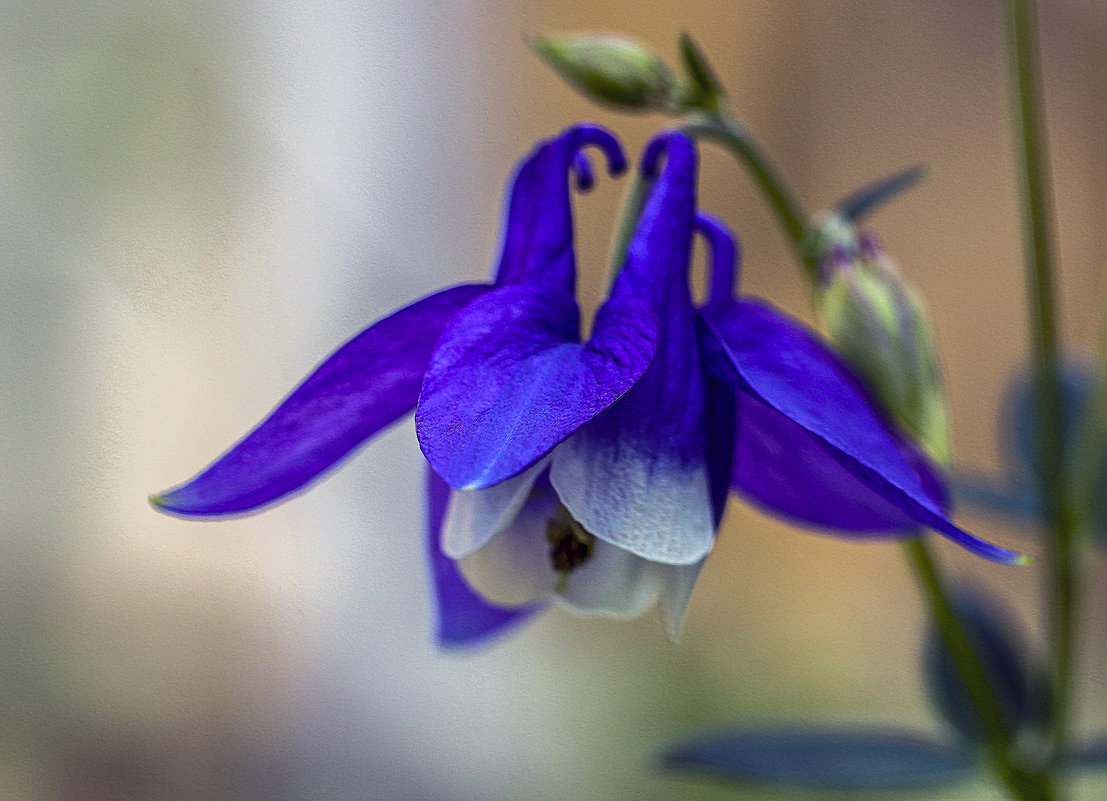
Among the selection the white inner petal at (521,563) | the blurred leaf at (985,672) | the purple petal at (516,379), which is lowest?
the blurred leaf at (985,672)

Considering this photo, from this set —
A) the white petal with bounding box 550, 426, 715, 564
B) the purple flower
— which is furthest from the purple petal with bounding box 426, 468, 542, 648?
the white petal with bounding box 550, 426, 715, 564

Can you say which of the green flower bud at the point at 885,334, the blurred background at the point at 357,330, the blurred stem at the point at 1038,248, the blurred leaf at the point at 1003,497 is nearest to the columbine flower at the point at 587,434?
the green flower bud at the point at 885,334

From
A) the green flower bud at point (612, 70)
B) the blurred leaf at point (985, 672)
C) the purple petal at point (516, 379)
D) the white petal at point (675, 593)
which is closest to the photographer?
the purple petal at point (516, 379)

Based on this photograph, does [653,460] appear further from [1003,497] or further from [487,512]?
[1003,497]

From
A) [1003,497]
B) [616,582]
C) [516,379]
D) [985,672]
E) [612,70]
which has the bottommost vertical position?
[985,672]

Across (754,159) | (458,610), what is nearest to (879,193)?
(754,159)

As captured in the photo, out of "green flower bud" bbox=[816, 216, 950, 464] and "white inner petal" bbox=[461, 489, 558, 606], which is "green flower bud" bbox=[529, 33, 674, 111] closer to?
"green flower bud" bbox=[816, 216, 950, 464]

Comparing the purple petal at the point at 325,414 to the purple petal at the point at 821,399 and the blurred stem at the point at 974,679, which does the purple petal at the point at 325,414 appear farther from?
the blurred stem at the point at 974,679

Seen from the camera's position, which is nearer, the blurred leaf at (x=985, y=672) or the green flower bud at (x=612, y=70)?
the green flower bud at (x=612, y=70)
